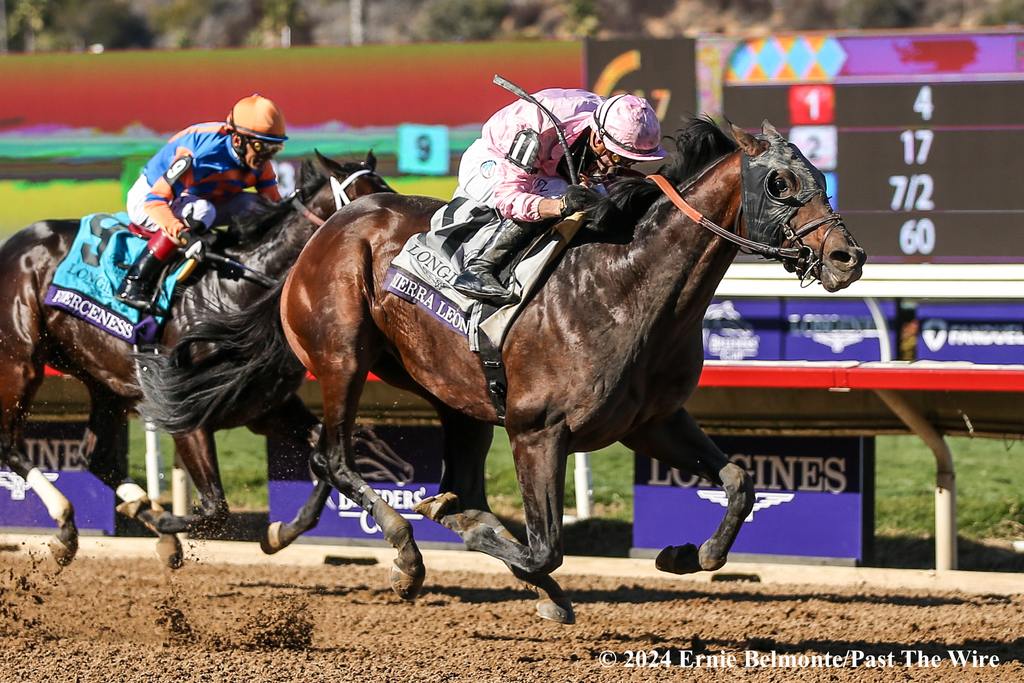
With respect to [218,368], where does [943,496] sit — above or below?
below

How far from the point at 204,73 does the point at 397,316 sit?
6.20 metres

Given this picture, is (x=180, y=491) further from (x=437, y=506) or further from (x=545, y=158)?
(x=545, y=158)

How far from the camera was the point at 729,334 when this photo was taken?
9.99 metres

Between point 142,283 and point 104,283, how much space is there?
18 cm

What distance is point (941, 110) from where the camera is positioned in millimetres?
8008

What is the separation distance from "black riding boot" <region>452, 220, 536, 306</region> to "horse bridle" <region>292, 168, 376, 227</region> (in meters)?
1.28

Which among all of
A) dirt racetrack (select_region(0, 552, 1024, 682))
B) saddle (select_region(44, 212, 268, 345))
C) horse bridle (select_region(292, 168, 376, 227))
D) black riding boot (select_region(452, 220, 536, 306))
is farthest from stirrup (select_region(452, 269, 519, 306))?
saddle (select_region(44, 212, 268, 345))

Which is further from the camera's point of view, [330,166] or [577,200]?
[330,166]

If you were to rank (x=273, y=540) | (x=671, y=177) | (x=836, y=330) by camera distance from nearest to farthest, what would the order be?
(x=671, y=177) < (x=273, y=540) < (x=836, y=330)

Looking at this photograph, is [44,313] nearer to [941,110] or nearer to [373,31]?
[941,110]

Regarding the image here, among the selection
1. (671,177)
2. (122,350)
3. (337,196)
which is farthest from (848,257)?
(122,350)

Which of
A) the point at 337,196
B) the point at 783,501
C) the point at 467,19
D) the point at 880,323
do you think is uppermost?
the point at 467,19

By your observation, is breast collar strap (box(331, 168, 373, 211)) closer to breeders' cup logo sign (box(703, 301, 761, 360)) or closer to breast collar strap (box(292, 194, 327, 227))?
breast collar strap (box(292, 194, 327, 227))

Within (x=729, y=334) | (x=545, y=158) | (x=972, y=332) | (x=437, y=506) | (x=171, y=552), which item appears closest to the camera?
(x=545, y=158)
